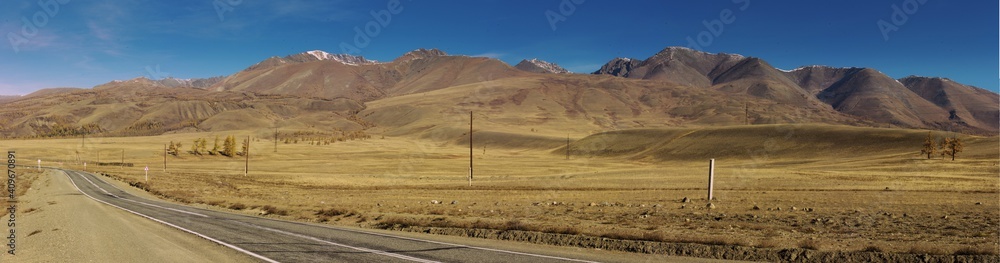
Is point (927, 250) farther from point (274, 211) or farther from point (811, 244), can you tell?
point (274, 211)

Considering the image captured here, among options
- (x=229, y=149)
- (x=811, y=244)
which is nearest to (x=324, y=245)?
(x=811, y=244)

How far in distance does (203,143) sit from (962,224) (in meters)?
197

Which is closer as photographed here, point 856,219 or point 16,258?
point 16,258

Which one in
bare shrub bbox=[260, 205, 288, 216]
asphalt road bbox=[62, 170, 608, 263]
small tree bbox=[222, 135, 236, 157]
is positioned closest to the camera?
asphalt road bbox=[62, 170, 608, 263]

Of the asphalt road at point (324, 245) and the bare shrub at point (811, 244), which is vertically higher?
the bare shrub at point (811, 244)

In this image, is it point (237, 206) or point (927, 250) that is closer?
point (927, 250)

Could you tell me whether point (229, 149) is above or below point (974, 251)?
below

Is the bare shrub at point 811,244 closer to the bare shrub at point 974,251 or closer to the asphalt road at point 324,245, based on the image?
the bare shrub at point 974,251

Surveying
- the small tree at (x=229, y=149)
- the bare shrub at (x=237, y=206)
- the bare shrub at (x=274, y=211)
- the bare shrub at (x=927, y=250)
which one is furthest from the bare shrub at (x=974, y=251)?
the small tree at (x=229, y=149)

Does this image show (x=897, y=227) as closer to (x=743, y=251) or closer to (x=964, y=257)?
(x=964, y=257)

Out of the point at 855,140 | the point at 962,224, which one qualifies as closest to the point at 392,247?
the point at 962,224

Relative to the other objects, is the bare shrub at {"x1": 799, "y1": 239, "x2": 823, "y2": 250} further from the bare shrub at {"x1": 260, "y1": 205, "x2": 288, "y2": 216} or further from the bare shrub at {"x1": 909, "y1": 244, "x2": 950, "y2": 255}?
the bare shrub at {"x1": 260, "y1": 205, "x2": 288, "y2": 216}

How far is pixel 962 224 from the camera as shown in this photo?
774 inches

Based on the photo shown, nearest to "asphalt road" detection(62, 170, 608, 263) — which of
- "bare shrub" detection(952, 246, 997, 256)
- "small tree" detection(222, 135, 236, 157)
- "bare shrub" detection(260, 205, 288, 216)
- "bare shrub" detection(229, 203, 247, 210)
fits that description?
"bare shrub" detection(260, 205, 288, 216)
